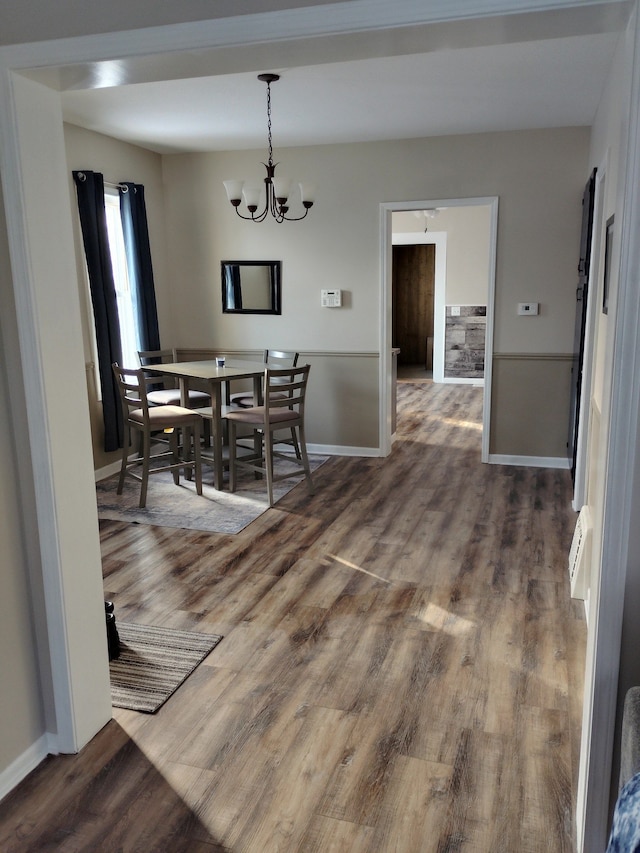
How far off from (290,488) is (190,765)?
2955mm

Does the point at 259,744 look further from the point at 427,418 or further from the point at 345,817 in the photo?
the point at 427,418

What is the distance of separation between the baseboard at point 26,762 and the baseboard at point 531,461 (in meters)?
4.18

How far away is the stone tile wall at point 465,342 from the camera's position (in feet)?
31.8

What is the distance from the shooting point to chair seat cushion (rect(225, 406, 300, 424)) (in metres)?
4.75

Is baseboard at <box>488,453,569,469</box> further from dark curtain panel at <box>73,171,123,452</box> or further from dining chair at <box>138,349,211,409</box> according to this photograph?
dark curtain panel at <box>73,171,123,452</box>

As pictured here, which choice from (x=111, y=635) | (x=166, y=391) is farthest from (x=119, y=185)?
(x=111, y=635)

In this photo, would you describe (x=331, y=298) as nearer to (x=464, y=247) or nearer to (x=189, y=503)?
(x=189, y=503)

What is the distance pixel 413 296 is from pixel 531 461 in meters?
6.47

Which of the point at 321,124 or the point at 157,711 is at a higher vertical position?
the point at 321,124

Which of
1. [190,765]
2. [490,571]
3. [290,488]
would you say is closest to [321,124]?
[290,488]

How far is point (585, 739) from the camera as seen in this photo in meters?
1.79

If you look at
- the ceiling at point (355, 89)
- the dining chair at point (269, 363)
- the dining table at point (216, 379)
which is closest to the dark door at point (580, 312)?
the ceiling at point (355, 89)

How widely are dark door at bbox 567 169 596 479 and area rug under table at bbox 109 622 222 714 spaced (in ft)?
9.64

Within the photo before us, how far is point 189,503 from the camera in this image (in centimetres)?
471
